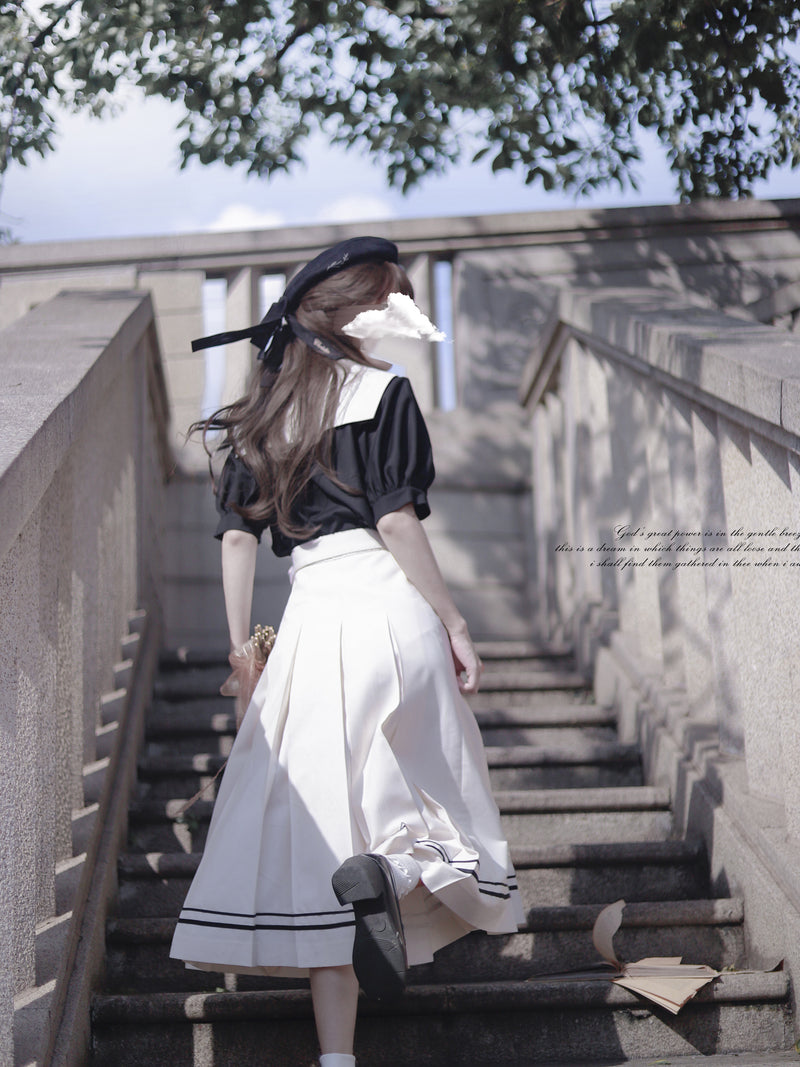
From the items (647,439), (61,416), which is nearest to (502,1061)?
(61,416)

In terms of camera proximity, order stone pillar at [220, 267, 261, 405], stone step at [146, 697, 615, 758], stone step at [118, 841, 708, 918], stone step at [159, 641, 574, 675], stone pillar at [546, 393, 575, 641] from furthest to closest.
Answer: stone pillar at [220, 267, 261, 405] → stone pillar at [546, 393, 575, 641] → stone step at [159, 641, 574, 675] → stone step at [146, 697, 615, 758] → stone step at [118, 841, 708, 918]

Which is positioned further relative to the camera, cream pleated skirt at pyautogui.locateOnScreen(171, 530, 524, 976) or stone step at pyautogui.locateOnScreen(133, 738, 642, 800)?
stone step at pyautogui.locateOnScreen(133, 738, 642, 800)

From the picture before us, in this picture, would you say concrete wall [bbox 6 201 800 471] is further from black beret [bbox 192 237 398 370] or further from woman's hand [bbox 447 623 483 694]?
woman's hand [bbox 447 623 483 694]

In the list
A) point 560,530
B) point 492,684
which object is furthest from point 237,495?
point 560,530

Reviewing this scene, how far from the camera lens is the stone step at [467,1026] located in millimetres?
2402

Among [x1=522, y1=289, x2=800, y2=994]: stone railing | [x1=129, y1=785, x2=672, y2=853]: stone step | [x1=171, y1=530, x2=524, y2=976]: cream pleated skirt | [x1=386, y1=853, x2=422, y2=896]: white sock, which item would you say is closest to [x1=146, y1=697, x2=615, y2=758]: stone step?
[x1=522, y1=289, x2=800, y2=994]: stone railing

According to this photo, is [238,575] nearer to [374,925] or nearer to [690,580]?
[374,925]

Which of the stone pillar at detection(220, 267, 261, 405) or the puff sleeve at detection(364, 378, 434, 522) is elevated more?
the stone pillar at detection(220, 267, 261, 405)

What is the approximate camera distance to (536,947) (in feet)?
9.12

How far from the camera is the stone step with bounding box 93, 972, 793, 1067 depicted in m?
2.40

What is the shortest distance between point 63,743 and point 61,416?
2.28 feet

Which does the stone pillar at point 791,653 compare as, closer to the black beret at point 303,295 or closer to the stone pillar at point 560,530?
the black beret at point 303,295

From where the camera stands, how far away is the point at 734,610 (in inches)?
112

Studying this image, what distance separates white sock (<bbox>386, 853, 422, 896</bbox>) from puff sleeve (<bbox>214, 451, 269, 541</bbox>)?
776 mm
